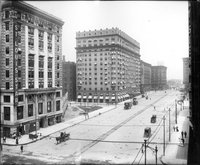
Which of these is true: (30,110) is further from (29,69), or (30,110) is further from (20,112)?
(29,69)

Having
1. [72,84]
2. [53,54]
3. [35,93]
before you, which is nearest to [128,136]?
[35,93]

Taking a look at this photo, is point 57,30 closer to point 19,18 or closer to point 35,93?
point 19,18

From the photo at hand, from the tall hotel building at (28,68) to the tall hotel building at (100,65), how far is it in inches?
1698

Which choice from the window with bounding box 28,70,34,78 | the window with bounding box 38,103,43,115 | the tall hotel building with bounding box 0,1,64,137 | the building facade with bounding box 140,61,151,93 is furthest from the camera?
the building facade with bounding box 140,61,151,93

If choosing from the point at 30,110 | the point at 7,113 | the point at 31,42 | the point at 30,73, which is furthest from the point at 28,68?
the point at 7,113

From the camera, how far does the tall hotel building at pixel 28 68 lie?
38625 mm

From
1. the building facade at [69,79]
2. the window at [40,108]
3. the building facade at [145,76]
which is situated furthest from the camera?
the building facade at [145,76]

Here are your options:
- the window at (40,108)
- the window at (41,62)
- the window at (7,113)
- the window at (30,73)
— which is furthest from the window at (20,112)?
the window at (41,62)

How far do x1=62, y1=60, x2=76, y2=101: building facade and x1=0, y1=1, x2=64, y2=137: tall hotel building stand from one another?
49542 mm

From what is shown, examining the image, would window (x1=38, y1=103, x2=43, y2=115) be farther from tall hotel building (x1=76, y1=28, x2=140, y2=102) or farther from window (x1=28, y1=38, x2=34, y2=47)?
tall hotel building (x1=76, y1=28, x2=140, y2=102)

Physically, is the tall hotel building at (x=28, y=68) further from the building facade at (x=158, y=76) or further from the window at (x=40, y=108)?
the building facade at (x=158, y=76)

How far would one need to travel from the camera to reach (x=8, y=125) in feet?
126

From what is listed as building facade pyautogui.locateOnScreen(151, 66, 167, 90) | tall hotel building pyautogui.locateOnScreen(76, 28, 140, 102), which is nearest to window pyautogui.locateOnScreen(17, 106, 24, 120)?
tall hotel building pyautogui.locateOnScreen(76, 28, 140, 102)

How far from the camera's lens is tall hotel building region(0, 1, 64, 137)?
1521 inches
